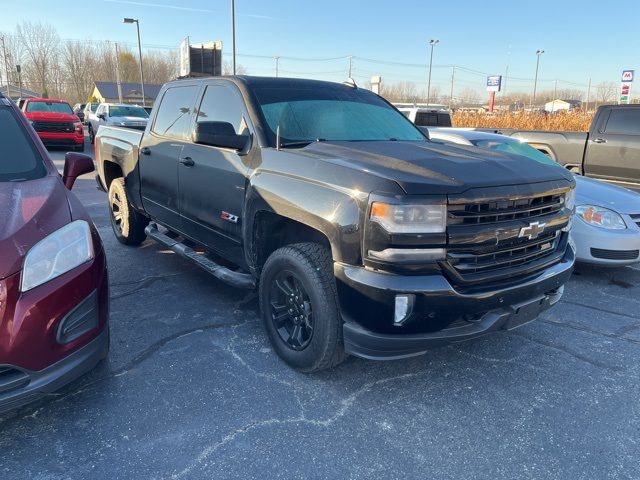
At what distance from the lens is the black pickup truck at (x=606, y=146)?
912cm

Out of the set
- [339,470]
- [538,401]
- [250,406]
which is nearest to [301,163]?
[250,406]

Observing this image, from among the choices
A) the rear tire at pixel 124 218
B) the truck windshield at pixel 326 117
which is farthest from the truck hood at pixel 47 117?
the truck windshield at pixel 326 117

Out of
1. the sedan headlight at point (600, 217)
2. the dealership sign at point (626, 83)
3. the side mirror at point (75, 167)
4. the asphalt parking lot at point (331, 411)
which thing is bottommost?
the asphalt parking lot at point (331, 411)

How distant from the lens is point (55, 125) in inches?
672

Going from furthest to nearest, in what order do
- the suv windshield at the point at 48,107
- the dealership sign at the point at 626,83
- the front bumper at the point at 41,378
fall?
the dealership sign at the point at 626,83
the suv windshield at the point at 48,107
the front bumper at the point at 41,378

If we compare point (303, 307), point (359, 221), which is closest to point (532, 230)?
point (359, 221)

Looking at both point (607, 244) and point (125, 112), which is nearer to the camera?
point (607, 244)

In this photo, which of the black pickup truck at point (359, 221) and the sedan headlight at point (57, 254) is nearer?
the sedan headlight at point (57, 254)

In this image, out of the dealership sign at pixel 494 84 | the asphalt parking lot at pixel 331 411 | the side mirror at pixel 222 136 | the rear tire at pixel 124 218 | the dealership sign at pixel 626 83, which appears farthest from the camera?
the dealership sign at pixel 494 84

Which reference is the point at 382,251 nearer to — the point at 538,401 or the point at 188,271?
the point at 538,401

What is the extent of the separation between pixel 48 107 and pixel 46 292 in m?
18.7

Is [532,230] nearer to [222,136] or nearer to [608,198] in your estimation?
[222,136]

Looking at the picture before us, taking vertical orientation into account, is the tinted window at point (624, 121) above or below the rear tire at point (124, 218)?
above

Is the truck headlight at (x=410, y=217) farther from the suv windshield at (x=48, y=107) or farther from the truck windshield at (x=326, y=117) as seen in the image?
the suv windshield at (x=48, y=107)
